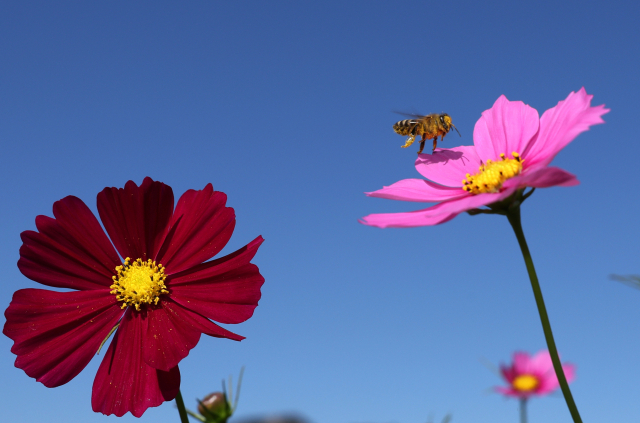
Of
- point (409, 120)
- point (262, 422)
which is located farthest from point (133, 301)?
point (262, 422)

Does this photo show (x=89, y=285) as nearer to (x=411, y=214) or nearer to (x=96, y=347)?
(x=96, y=347)

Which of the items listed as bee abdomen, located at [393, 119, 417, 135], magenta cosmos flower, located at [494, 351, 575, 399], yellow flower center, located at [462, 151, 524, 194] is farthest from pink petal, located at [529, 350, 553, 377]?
yellow flower center, located at [462, 151, 524, 194]

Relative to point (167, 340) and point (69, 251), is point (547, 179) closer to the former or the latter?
point (167, 340)

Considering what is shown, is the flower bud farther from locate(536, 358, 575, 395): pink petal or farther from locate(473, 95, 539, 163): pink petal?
→ locate(536, 358, 575, 395): pink petal

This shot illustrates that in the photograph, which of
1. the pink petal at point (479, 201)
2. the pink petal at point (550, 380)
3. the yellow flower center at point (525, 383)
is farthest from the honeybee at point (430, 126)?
the yellow flower center at point (525, 383)

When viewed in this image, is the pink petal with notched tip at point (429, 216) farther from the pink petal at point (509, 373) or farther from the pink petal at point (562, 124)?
the pink petal at point (509, 373)

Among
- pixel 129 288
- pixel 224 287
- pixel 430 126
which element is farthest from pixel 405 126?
pixel 129 288
